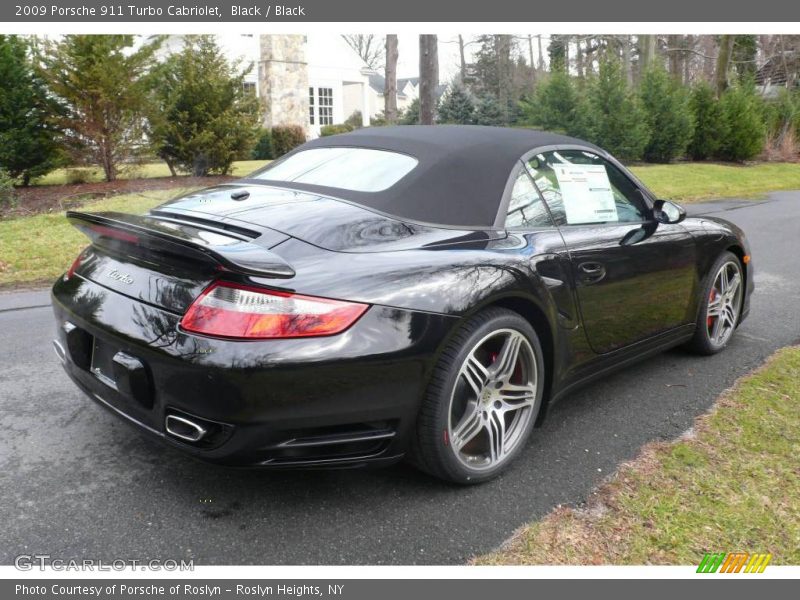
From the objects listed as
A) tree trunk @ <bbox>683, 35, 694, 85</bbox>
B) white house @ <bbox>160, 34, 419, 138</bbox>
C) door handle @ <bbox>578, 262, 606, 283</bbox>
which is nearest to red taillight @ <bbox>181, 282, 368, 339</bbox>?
door handle @ <bbox>578, 262, 606, 283</bbox>

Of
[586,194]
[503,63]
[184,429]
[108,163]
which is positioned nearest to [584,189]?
[586,194]

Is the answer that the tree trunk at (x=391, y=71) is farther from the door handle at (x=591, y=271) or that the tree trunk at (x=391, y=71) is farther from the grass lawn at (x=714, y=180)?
the door handle at (x=591, y=271)

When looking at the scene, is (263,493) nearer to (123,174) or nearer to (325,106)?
(123,174)

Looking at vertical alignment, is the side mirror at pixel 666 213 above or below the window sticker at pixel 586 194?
below

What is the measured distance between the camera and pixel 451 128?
352 centimetres

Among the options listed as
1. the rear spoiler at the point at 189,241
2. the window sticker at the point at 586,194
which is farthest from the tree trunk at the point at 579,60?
the rear spoiler at the point at 189,241

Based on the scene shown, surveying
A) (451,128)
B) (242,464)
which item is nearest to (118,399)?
(242,464)

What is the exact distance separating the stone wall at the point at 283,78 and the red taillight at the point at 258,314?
24.0 meters

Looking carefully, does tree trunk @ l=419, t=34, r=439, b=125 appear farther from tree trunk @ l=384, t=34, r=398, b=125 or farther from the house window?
the house window

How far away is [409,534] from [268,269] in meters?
1.07

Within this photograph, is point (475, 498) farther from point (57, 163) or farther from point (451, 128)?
point (57, 163)

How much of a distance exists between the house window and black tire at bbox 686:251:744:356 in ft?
106

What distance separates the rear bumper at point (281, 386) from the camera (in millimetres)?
2174

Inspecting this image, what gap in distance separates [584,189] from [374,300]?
1.65 metres
